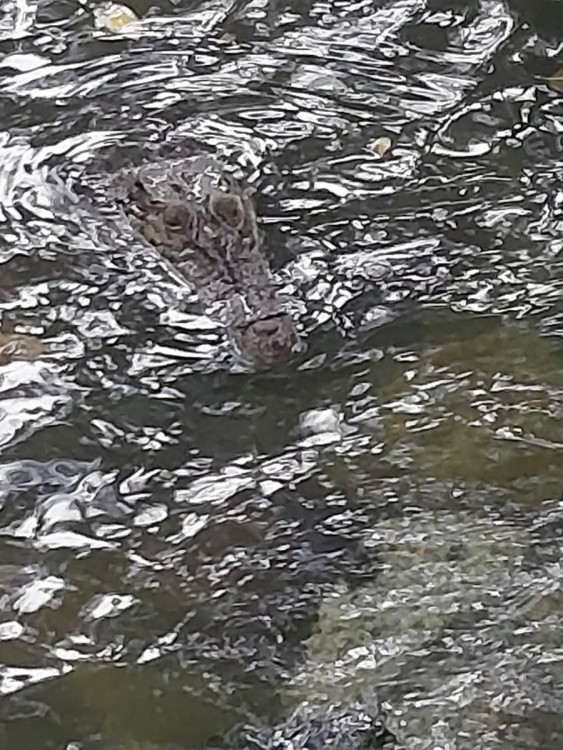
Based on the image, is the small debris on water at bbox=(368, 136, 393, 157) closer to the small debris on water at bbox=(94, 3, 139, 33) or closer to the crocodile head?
the crocodile head

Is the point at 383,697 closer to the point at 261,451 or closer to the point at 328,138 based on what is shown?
→ the point at 261,451

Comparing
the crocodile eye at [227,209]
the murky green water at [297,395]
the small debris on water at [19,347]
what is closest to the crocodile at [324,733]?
the murky green water at [297,395]

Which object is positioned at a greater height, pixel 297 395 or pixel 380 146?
pixel 380 146

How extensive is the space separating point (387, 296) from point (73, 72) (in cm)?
119

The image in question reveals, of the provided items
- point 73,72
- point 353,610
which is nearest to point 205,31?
point 73,72

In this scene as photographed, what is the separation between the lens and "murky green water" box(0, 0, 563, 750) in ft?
8.64

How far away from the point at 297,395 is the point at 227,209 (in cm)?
54

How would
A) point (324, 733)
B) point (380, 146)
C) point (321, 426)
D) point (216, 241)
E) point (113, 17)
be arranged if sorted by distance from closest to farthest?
point (324, 733), point (321, 426), point (216, 241), point (380, 146), point (113, 17)

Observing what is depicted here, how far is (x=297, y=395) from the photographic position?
10.3ft

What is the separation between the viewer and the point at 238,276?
3.35 metres

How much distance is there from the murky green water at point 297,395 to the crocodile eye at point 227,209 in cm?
11

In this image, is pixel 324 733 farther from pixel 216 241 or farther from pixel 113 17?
pixel 113 17

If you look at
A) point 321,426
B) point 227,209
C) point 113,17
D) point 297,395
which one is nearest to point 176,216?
point 227,209

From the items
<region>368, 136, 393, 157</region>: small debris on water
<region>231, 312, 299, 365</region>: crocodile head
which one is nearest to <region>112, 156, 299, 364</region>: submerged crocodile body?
<region>231, 312, 299, 365</region>: crocodile head
